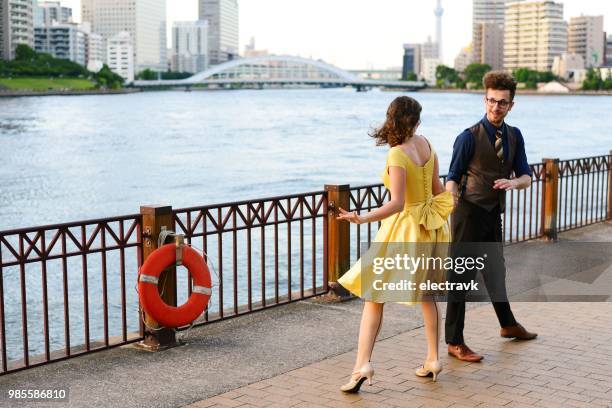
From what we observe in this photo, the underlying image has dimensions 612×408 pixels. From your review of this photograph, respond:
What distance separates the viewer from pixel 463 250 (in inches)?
263

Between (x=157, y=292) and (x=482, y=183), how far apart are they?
2.54m

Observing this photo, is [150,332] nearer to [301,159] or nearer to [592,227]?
[592,227]

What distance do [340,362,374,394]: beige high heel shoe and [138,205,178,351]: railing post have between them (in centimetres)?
183

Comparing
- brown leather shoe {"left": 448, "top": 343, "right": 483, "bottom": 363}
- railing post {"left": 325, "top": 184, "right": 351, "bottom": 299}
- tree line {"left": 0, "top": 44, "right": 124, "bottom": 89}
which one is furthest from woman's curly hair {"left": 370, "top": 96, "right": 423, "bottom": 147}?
tree line {"left": 0, "top": 44, "right": 124, "bottom": 89}

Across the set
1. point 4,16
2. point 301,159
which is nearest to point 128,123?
point 301,159

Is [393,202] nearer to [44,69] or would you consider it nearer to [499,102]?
[499,102]

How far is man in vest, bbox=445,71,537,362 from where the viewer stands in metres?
6.59

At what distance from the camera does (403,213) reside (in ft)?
19.1

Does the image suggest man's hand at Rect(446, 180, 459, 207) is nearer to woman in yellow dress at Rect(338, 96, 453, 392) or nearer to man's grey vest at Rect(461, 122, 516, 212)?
man's grey vest at Rect(461, 122, 516, 212)

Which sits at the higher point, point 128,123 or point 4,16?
point 4,16

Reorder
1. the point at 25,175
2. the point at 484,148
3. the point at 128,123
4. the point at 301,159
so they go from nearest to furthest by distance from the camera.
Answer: the point at 484,148 → the point at 25,175 → the point at 301,159 → the point at 128,123

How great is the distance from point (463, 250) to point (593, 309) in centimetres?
231

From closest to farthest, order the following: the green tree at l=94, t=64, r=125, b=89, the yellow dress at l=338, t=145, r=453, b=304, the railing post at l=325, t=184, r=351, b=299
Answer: the yellow dress at l=338, t=145, r=453, b=304, the railing post at l=325, t=184, r=351, b=299, the green tree at l=94, t=64, r=125, b=89

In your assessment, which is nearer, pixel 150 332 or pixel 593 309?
pixel 150 332
